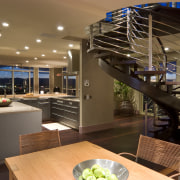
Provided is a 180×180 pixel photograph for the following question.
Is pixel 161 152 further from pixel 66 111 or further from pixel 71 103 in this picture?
pixel 66 111

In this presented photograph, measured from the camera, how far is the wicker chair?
1.61 metres

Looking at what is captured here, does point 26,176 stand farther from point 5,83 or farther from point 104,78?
point 5,83

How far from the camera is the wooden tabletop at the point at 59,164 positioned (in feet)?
4.15

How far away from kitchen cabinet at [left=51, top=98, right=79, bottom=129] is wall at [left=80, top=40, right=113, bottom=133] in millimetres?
330

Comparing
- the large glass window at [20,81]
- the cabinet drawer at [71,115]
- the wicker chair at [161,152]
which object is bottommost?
the cabinet drawer at [71,115]

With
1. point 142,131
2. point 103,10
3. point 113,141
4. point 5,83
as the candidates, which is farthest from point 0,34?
point 5,83

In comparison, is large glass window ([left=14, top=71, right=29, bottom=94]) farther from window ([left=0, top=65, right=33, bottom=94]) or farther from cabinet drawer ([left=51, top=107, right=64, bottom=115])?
cabinet drawer ([left=51, top=107, right=64, bottom=115])

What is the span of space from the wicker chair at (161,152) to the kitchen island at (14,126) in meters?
2.18

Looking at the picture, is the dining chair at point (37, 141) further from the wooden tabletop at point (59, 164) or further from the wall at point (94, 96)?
the wall at point (94, 96)

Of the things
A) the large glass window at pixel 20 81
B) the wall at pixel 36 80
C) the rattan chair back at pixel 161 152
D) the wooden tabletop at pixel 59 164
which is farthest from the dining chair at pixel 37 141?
the wall at pixel 36 80

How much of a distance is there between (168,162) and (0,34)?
14.2 feet

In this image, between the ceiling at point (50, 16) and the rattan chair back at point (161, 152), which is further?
the ceiling at point (50, 16)

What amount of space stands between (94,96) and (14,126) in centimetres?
251

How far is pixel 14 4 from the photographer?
2.58 metres
